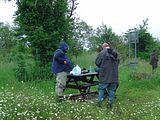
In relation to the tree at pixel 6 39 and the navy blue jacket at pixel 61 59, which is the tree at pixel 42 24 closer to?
the navy blue jacket at pixel 61 59

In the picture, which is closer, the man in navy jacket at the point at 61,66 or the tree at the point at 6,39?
the man in navy jacket at the point at 61,66

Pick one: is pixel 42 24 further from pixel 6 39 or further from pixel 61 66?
pixel 6 39

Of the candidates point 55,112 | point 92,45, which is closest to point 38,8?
point 55,112

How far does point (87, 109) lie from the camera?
9148mm

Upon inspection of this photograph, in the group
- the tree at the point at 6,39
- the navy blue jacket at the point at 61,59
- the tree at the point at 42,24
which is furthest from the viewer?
the tree at the point at 6,39

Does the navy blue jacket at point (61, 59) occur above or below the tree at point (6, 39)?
below

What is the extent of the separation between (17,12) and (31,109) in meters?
8.58

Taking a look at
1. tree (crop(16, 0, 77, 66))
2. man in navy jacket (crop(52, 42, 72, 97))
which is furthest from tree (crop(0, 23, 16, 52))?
man in navy jacket (crop(52, 42, 72, 97))

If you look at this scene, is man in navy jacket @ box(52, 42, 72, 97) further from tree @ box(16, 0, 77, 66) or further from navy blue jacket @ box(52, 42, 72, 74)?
tree @ box(16, 0, 77, 66)

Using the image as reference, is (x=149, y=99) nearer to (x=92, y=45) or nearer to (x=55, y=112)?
(x=55, y=112)

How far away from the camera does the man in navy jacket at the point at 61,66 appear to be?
11.1 meters

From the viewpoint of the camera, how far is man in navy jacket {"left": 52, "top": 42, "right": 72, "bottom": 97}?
11.1m

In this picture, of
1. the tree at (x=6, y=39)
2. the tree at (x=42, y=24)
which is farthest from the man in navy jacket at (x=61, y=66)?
the tree at (x=6, y=39)

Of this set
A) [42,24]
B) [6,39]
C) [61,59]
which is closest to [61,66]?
[61,59]
